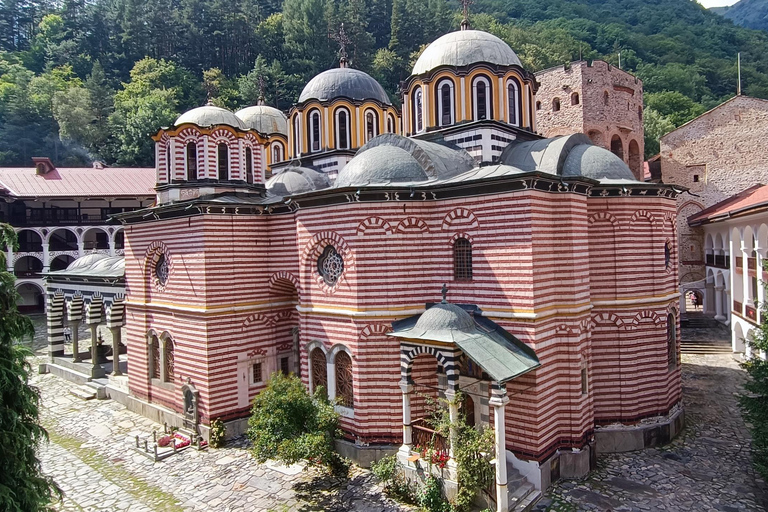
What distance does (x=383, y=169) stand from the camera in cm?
1211

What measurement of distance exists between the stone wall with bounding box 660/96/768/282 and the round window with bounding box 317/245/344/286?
2128cm

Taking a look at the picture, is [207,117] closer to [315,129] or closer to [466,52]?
[315,129]

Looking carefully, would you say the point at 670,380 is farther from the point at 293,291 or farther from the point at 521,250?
the point at 293,291

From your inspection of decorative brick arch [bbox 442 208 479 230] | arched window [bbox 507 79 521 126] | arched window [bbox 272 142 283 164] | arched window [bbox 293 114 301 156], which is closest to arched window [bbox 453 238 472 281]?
decorative brick arch [bbox 442 208 479 230]

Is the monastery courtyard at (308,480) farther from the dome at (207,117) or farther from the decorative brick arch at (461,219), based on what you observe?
the dome at (207,117)

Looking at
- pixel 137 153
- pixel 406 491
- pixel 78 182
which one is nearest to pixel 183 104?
pixel 137 153

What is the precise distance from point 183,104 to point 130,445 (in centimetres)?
4297

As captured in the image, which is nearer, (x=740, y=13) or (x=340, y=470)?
(x=340, y=470)

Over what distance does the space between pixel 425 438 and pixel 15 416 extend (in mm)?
7176

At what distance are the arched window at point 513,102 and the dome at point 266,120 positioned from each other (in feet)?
34.9

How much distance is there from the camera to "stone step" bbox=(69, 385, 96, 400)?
59.6ft

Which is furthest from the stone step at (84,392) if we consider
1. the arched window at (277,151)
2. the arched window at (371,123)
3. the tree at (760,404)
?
the tree at (760,404)

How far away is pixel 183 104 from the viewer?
164ft

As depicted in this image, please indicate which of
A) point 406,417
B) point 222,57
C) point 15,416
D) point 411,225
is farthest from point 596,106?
point 222,57
